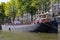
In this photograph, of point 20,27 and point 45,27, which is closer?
point 45,27

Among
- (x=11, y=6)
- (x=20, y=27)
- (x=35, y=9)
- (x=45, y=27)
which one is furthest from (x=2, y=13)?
(x=45, y=27)

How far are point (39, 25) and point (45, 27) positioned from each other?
140 cm

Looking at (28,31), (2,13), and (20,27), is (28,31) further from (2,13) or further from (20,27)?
(2,13)

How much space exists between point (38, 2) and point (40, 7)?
221 centimetres

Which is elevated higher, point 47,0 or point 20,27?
point 47,0

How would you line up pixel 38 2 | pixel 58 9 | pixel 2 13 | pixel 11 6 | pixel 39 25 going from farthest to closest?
1. pixel 2 13
2. pixel 58 9
3. pixel 11 6
4. pixel 38 2
5. pixel 39 25

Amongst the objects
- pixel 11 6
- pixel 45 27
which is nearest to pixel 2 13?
pixel 11 6

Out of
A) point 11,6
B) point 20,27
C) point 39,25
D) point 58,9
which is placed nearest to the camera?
point 39,25

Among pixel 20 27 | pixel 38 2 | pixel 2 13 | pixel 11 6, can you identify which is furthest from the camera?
pixel 2 13

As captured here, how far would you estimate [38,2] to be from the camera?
206 ft

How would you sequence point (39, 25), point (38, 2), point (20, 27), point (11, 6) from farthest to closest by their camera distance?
1. point (11, 6)
2. point (38, 2)
3. point (20, 27)
4. point (39, 25)

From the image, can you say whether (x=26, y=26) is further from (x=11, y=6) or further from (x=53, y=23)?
(x=11, y=6)

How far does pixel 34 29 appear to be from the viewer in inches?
1944

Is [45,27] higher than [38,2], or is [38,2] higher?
[38,2]
